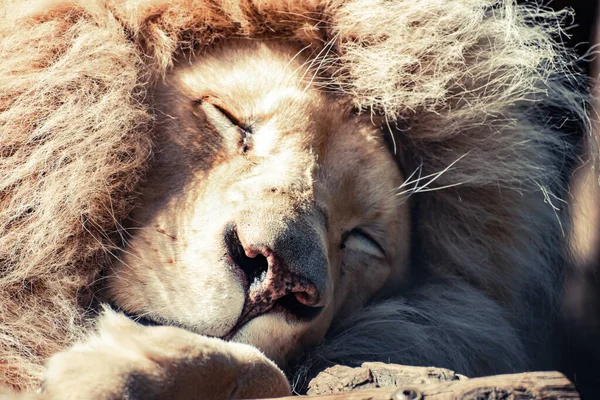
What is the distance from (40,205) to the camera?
1816 millimetres

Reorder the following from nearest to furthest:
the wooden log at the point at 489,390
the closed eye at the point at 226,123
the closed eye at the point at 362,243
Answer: the wooden log at the point at 489,390
the closed eye at the point at 226,123
the closed eye at the point at 362,243

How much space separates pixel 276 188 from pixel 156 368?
625 mm

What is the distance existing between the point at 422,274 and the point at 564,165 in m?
0.52

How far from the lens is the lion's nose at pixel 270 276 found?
1.69 metres

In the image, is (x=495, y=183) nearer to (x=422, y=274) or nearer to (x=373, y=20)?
(x=422, y=274)

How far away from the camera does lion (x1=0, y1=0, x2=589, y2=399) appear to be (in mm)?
1718

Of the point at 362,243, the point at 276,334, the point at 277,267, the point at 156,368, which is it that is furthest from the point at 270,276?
the point at 362,243

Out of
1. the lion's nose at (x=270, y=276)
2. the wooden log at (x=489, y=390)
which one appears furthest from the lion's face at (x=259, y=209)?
the wooden log at (x=489, y=390)

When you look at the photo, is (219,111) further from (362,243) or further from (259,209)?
(362,243)

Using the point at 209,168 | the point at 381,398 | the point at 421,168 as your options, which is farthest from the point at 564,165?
the point at 381,398

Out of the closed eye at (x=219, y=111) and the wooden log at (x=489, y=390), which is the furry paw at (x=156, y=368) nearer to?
the wooden log at (x=489, y=390)

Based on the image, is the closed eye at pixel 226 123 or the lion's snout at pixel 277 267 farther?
the closed eye at pixel 226 123

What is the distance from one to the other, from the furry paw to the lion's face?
0.67 ft

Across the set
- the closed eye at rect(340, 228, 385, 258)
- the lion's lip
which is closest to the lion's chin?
the lion's lip
